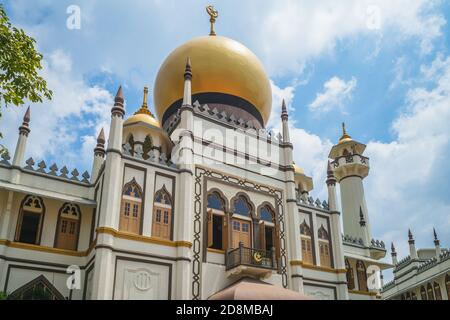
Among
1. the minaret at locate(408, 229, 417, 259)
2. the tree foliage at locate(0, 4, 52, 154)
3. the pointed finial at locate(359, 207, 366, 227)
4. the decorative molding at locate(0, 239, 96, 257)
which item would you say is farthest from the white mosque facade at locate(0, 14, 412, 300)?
the minaret at locate(408, 229, 417, 259)

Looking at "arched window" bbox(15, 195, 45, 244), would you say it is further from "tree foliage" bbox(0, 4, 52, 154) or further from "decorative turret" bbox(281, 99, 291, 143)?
"decorative turret" bbox(281, 99, 291, 143)

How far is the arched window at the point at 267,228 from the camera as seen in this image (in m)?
17.0

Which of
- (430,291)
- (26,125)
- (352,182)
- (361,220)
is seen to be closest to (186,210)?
(26,125)

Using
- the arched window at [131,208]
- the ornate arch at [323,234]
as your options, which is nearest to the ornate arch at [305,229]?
the ornate arch at [323,234]

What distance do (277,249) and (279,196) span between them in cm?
230

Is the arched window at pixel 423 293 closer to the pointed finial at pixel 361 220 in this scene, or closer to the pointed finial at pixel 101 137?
the pointed finial at pixel 361 220

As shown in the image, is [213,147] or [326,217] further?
[326,217]

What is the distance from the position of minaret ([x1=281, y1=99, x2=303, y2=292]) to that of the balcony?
1408mm

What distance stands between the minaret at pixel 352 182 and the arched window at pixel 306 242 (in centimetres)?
572

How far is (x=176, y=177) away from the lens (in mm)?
16047

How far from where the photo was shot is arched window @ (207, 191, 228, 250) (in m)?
16.0

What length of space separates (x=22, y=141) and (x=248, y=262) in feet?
29.7
